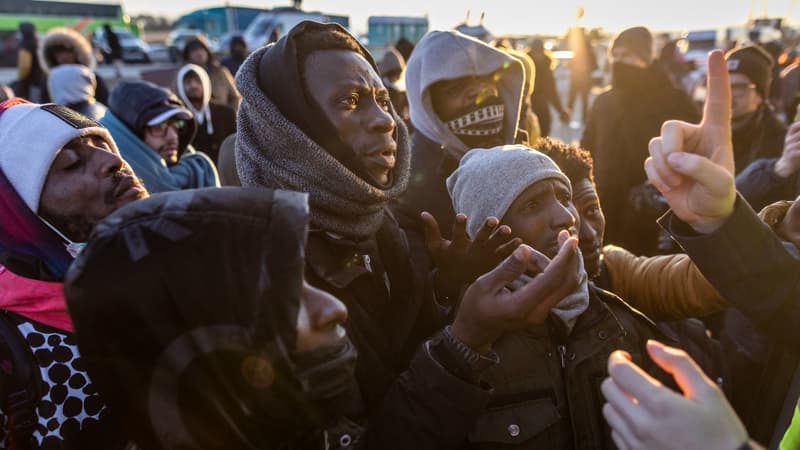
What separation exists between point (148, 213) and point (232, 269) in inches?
7.4

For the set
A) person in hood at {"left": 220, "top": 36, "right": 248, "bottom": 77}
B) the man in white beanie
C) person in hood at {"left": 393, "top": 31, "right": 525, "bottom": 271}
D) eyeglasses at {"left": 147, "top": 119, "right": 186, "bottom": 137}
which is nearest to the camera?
the man in white beanie

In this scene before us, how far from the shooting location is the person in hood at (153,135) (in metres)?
3.14

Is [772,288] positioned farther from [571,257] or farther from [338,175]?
[338,175]

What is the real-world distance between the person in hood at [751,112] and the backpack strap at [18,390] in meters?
4.32

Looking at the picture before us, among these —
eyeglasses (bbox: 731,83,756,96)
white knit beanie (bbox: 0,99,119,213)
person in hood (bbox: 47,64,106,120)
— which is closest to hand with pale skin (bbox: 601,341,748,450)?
white knit beanie (bbox: 0,99,119,213)

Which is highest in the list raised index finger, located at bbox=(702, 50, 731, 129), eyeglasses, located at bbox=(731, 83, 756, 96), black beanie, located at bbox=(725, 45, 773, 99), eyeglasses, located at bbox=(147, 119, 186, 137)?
raised index finger, located at bbox=(702, 50, 731, 129)

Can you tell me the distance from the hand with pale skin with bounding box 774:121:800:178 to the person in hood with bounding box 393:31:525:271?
1.25 metres

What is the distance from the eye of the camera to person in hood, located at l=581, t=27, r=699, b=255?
4016 mm

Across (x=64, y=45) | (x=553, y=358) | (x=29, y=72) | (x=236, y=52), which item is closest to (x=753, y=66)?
(x=553, y=358)

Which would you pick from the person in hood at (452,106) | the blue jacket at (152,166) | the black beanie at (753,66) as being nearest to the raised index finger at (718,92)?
the person in hood at (452,106)

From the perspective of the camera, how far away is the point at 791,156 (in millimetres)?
2301

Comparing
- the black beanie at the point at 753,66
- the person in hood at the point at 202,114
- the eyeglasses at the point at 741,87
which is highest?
the black beanie at the point at 753,66

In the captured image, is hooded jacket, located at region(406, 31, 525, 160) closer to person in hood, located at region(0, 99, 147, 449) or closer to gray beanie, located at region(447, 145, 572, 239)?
gray beanie, located at region(447, 145, 572, 239)

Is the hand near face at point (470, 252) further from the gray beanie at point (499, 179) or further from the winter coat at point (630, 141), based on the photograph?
the winter coat at point (630, 141)
